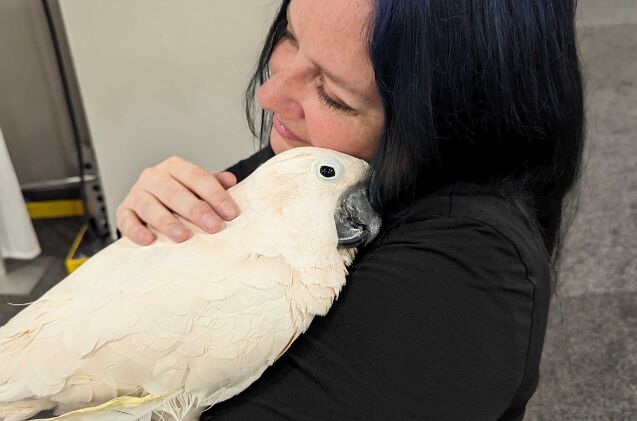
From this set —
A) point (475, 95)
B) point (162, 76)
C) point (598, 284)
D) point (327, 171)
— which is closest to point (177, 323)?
point (327, 171)

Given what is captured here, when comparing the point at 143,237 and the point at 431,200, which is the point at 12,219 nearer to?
the point at 143,237

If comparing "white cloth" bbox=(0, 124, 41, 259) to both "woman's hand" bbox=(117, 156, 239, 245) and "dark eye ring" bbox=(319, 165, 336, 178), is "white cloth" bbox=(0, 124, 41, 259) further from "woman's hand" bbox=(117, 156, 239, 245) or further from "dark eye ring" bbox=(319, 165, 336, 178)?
"dark eye ring" bbox=(319, 165, 336, 178)

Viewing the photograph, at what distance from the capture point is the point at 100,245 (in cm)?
177

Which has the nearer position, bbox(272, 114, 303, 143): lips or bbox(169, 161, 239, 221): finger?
bbox(169, 161, 239, 221): finger

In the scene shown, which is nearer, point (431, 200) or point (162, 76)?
point (431, 200)

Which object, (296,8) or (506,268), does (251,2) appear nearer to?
(296,8)

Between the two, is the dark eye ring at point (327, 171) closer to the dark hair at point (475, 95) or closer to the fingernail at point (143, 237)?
the dark hair at point (475, 95)

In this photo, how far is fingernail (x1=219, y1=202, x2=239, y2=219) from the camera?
24.0 inches

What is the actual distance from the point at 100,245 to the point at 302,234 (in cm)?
135

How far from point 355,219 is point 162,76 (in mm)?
980

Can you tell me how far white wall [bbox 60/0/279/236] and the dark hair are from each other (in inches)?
31.5

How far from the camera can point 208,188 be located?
0.65 metres

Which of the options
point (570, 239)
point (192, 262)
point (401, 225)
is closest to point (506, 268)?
point (401, 225)

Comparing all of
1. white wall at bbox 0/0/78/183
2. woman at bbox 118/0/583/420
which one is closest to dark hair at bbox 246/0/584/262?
woman at bbox 118/0/583/420
